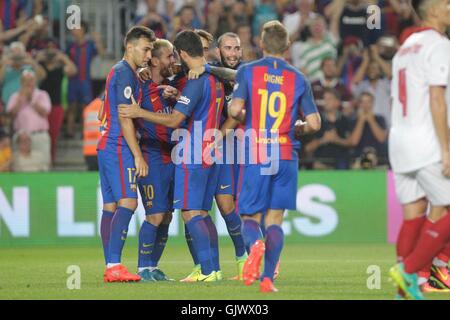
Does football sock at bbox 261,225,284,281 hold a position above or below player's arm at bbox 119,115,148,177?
below

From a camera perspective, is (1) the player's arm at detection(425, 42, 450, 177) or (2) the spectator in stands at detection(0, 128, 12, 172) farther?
(2) the spectator in stands at detection(0, 128, 12, 172)

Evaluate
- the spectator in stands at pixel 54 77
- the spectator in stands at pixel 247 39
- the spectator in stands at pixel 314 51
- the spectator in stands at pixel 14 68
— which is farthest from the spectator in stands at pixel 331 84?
the spectator in stands at pixel 14 68

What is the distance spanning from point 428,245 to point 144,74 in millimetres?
3756

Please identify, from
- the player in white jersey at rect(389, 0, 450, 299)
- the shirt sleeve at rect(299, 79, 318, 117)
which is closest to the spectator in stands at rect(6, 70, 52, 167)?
the shirt sleeve at rect(299, 79, 318, 117)

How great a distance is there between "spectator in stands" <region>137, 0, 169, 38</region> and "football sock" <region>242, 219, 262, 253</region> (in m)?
10.00

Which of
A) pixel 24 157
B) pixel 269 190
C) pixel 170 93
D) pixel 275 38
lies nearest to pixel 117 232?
pixel 170 93

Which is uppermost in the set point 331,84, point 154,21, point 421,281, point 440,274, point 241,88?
point 154,21

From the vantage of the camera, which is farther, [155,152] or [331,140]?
[331,140]

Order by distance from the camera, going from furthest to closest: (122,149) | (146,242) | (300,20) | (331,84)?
(300,20)
(331,84)
(146,242)
(122,149)

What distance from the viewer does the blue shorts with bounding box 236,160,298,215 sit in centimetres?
919

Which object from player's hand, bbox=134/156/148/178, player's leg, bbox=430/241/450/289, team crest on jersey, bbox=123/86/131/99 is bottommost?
player's leg, bbox=430/241/450/289

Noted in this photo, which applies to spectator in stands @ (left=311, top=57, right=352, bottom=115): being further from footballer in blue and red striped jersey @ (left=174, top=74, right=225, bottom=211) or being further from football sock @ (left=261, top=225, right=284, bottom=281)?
football sock @ (left=261, top=225, right=284, bottom=281)

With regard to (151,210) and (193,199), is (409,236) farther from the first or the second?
(151,210)

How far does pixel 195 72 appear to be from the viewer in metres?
10.2
